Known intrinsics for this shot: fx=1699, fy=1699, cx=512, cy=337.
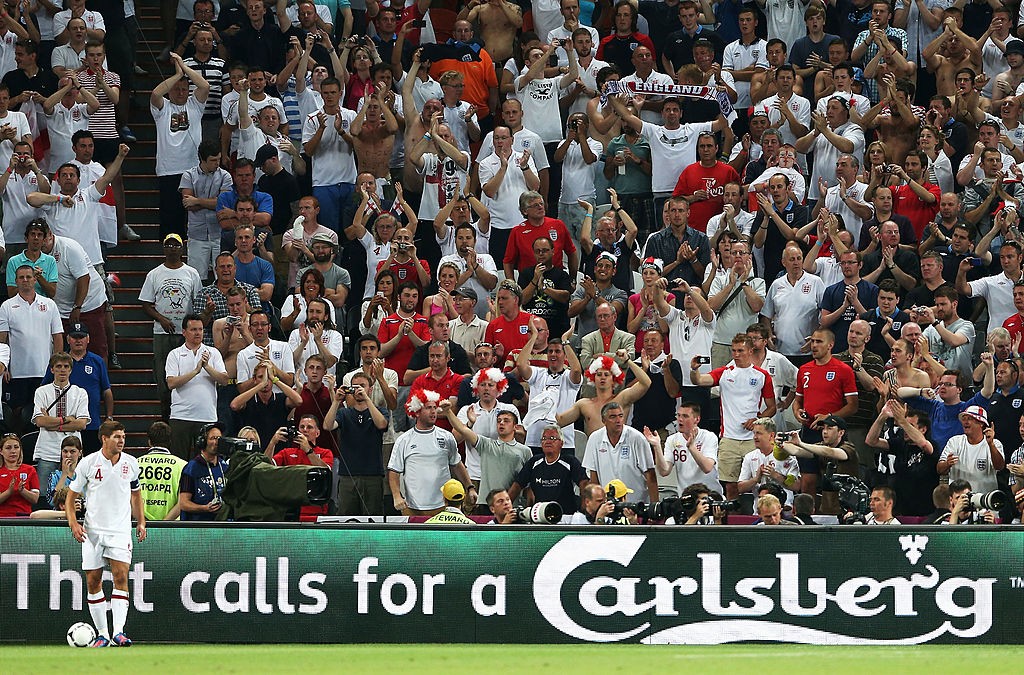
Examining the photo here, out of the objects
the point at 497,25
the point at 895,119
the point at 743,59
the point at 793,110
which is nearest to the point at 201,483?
the point at 497,25

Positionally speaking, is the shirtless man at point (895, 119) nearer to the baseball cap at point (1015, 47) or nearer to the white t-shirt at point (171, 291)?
the baseball cap at point (1015, 47)

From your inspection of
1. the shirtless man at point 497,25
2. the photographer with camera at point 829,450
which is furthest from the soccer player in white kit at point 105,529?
the shirtless man at point 497,25

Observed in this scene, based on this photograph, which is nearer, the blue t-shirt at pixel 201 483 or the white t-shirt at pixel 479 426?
the blue t-shirt at pixel 201 483

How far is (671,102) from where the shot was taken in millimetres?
21875

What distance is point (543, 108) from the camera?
22797 millimetres

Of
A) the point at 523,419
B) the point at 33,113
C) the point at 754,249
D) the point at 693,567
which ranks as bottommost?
the point at 693,567

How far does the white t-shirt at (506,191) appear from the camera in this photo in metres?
21.7

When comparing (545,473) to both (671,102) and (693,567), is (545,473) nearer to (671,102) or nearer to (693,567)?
(693,567)

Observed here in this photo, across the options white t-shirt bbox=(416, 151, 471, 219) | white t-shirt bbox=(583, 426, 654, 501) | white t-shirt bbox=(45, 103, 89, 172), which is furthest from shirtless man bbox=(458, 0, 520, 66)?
white t-shirt bbox=(583, 426, 654, 501)

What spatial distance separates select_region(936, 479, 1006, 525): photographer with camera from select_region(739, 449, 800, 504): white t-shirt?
1.83 meters

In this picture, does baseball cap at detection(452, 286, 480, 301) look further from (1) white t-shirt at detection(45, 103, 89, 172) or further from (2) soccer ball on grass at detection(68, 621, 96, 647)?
(2) soccer ball on grass at detection(68, 621, 96, 647)

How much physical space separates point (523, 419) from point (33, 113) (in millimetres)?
8136

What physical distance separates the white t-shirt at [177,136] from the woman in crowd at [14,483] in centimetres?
588

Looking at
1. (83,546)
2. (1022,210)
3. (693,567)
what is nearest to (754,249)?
(1022,210)
